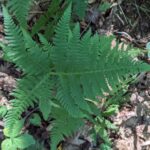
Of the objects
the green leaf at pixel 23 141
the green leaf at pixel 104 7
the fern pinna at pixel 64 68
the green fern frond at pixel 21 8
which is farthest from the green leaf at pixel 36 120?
the green leaf at pixel 104 7

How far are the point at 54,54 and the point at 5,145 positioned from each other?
0.70m

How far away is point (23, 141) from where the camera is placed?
8.45ft

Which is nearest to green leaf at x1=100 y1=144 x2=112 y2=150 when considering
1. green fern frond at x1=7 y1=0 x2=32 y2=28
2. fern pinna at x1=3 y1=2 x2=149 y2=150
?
fern pinna at x1=3 y1=2 x2=149 y2=150

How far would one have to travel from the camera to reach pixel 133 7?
3.65 m

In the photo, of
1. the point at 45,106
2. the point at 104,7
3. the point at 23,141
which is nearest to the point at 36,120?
the point at 23,141

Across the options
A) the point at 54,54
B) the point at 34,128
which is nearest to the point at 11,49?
the point at 54,54

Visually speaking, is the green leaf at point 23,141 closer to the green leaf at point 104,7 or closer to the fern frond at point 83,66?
the fern frond at point 83,66

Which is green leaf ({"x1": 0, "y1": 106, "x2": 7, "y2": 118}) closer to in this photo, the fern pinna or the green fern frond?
the fern pinna

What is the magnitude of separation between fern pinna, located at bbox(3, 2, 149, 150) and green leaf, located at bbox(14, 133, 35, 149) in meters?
0.09

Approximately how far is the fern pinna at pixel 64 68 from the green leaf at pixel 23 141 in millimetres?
89

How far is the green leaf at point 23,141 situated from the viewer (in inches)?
100

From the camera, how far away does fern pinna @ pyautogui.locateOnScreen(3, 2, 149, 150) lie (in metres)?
2.37

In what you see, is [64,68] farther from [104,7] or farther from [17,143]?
[104,7]

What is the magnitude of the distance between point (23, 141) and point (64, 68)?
0.57 meters
